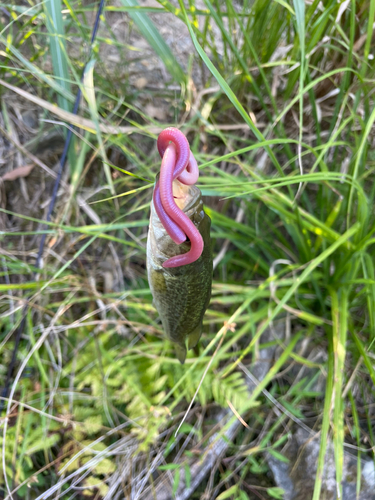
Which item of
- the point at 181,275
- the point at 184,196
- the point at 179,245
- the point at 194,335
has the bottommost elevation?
the point at 194,335

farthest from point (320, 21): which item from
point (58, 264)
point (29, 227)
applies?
point (29, 227)

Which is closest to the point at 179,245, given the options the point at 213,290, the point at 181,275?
the point at 181,275

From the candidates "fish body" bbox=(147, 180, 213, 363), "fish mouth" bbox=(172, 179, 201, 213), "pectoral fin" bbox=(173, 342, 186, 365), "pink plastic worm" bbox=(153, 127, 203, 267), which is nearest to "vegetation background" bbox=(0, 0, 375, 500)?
"pectoral fin" bbox=(173, 342, 186, 365)

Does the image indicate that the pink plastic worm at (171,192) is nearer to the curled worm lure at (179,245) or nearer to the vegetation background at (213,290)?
the curled worm lure at (179,245)

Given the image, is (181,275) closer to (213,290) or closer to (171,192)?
(171,192)

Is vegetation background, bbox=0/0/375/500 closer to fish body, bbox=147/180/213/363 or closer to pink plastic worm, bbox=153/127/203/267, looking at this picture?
fish body, bbox=147/180/213/363

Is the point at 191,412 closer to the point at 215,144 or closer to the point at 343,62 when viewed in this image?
the point at 215,144

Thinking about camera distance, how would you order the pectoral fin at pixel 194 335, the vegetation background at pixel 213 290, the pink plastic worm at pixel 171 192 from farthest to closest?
1. the vegetation background at pixel 213 290
2. the pectoral fin at pixel 194 335
3. the pink plastic worm at pixel 171 192

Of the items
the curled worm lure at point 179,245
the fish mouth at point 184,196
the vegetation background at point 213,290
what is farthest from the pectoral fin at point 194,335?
the fish mouth at point 184,196
